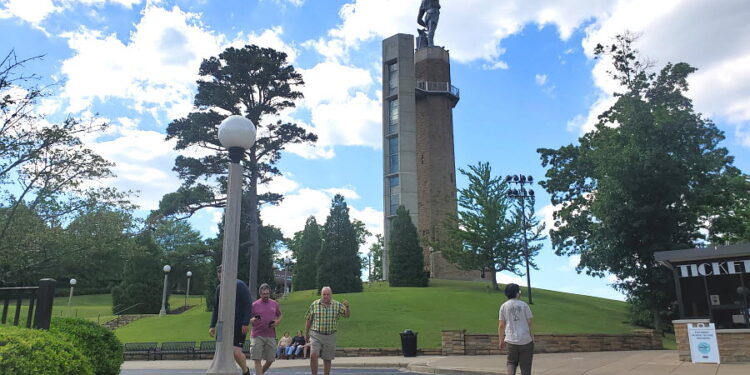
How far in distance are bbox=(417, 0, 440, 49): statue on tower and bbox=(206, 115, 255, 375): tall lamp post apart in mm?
52283

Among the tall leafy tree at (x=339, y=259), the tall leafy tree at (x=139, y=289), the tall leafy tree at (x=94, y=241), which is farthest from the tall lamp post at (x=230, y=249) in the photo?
the tall leafy tree at (x=139, y=289)

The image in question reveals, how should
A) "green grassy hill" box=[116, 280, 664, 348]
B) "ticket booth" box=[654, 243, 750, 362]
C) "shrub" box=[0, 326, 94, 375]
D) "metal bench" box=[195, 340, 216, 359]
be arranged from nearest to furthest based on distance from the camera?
"shrub" box=[0, 326, 94, 375], "ticket booth" box=[654, 243, 750, 362], "metal bench" box=[195, 340, 216, 359], "green grassy hill" box=[116, 280, 664, 348]

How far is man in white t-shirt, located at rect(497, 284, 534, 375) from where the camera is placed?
7.25 meters

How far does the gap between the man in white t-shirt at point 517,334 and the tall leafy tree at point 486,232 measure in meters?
31.7

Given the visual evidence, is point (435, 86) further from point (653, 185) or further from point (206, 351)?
point (206, 351)

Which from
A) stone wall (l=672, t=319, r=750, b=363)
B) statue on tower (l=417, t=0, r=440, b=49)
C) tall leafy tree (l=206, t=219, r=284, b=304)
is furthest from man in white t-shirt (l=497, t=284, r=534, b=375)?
statue on tower (l=417, t=0, r=440, b=49)

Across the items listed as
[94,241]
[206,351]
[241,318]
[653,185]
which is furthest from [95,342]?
[653,185]

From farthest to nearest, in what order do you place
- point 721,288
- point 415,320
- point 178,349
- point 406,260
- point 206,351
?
point 406,260
point 415,320
point 206,351
point 178,349
point 721,288

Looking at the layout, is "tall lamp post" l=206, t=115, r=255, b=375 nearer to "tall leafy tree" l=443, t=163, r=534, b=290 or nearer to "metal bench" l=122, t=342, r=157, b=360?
"metal bench" l=122, t=342, r=157, b=360

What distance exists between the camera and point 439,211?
49469 millimetres

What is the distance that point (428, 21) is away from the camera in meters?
57.5

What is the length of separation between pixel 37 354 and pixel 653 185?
2687 cm

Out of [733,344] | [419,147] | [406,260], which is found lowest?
[733,344]

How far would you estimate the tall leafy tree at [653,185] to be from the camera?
2559cm
